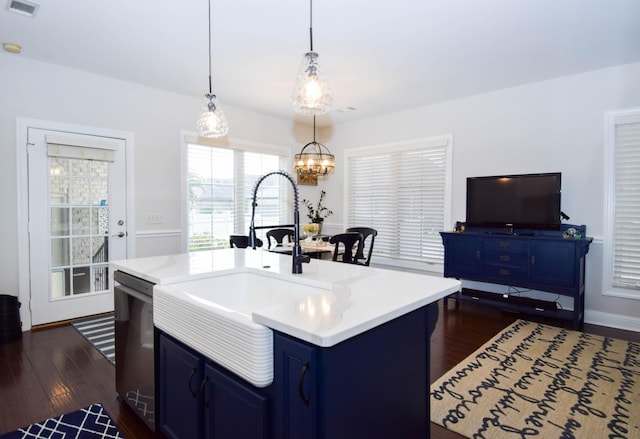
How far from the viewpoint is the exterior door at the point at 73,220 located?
3695 millimetres

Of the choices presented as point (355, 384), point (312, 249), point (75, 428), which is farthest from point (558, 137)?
point (75, 428)

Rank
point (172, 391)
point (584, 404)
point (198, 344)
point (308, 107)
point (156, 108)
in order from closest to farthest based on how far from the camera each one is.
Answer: point (198, 344) → point (172, 391) → point (308, 107) → point (584, 404) → point (156, 108)

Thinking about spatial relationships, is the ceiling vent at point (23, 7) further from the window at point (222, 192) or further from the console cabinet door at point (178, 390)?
the console cabinet door at point (178, 390)

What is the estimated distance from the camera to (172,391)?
66.0 inches

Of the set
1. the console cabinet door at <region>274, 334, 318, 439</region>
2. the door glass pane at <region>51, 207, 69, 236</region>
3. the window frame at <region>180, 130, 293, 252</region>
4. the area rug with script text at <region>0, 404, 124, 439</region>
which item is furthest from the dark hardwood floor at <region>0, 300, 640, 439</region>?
the window frame at <region>180, 130, 293, 252</region>

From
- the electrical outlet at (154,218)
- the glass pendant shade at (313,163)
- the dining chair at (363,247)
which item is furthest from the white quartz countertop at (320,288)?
the electrical outlet at (154,218)

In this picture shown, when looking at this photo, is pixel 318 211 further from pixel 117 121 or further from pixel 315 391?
pixel 315 391

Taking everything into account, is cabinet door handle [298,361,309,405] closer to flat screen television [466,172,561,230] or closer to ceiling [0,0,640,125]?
ceiling [0,0,640,125]

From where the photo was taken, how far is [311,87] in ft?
6.72

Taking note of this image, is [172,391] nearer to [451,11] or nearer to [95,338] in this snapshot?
[95,338]

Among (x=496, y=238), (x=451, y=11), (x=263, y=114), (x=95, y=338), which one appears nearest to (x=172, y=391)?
(x=95, y=338)

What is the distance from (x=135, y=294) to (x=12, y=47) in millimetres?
3004

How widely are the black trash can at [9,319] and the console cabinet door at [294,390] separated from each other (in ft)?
11.8

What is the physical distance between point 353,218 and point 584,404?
420 centimetres
